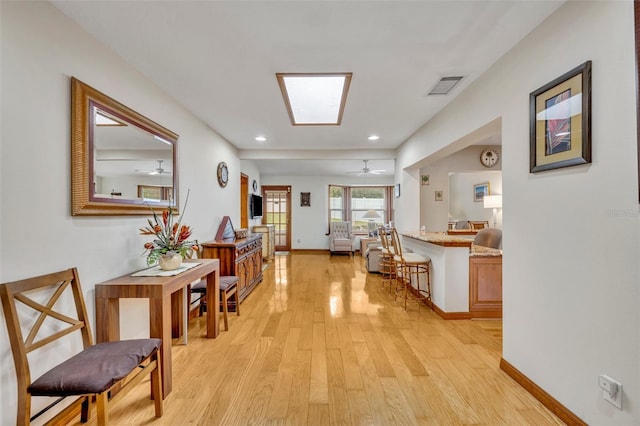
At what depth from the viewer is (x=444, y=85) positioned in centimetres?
256

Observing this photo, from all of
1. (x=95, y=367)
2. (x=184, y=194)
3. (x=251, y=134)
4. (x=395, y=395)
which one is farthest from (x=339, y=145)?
(x=95, y=367)

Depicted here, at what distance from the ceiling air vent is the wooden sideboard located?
9.59 feet

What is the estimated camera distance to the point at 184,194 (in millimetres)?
3107

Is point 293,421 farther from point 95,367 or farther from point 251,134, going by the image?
point 251,134

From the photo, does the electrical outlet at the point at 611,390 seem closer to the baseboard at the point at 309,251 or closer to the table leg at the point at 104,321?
the table leg at the point at 104,321

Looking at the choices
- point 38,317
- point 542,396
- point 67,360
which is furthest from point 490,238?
point 38,317

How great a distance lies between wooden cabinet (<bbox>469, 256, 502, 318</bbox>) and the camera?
10.4 ft

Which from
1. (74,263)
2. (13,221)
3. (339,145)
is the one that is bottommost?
(74,263)

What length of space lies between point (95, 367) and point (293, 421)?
112 centimetres

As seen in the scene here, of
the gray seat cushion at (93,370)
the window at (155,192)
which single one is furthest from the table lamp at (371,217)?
the gray seat cushion at (93,370)

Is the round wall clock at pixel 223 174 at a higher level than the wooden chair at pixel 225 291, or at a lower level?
higher

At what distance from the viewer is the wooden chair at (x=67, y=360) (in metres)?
1.28

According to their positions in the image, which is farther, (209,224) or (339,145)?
(339,145)

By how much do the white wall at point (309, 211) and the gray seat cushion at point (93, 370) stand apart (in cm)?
687
